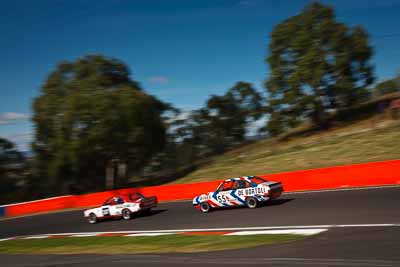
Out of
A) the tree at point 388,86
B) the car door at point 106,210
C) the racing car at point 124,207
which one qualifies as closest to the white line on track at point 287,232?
the racing car at point 124,207

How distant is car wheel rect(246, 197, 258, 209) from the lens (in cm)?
1692

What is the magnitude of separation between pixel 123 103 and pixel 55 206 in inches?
429

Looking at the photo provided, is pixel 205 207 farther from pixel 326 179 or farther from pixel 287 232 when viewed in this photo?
pixel 287 232

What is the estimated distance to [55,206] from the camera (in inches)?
1278

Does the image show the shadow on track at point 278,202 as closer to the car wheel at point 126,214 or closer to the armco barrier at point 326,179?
the armco barrier at point 326,179

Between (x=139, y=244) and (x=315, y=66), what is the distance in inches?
1403

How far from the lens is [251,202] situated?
17.1 meters

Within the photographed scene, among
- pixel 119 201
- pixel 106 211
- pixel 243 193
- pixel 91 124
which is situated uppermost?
pixel 91 124

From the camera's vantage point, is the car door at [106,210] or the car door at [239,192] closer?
the car door at [239,192]

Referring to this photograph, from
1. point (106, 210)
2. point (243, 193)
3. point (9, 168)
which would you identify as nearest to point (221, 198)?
point (243, 193)

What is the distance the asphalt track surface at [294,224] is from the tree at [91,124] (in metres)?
16.6

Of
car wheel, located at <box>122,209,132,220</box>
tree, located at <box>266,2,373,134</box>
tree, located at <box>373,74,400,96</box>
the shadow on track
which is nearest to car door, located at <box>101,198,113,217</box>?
car wheel, located at <box>122,209,132,220</box>

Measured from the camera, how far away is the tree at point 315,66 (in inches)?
1742

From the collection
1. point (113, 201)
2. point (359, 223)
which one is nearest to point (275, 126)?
point (113, 201)
